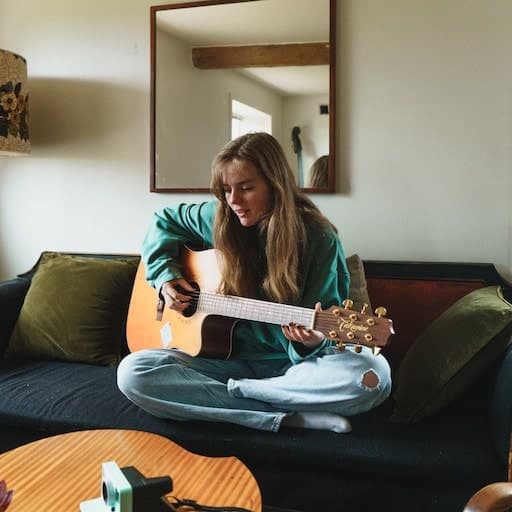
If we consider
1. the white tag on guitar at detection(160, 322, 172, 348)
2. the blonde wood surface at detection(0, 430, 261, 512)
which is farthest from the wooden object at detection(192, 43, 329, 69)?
the blonde wood surface at detection(0, 430, 261, 512)

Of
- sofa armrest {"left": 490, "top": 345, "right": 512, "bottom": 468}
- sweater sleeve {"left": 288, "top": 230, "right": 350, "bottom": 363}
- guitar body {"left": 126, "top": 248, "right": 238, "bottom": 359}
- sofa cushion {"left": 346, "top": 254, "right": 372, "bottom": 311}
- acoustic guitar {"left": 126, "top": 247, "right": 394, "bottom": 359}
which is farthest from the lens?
sofa cushion {"left": 346, "top": 254, "right": 372, "bottom": 311}

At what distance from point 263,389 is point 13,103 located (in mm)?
1472

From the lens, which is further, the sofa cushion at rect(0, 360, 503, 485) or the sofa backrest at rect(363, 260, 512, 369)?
the sofa backrest at rect(363, 260, 512, 369)

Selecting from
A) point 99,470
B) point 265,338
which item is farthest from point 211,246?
point 99,470

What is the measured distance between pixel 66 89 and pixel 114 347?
44.0 inches

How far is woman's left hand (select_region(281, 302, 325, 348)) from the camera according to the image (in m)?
1.46

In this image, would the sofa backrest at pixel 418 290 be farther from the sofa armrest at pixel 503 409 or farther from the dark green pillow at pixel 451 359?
the sofa armrest at pixel 503 409

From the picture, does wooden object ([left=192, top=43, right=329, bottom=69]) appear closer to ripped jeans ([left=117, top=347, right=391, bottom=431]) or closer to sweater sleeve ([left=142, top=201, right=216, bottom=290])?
sweater sleeve ([left=142, top=201, right=216, bottom=290])

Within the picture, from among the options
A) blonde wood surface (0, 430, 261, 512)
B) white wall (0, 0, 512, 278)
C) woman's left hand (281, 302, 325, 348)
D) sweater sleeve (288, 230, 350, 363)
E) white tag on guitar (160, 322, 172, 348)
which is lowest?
blonde wood surface (0, 430, 261, 512)

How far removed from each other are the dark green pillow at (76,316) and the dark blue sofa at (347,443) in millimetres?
255

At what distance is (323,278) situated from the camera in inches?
62.0

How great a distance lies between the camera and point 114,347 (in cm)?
206

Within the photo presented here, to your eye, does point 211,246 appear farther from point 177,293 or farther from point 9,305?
point 9,305

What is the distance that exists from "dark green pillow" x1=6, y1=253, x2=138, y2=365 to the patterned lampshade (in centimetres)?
53
